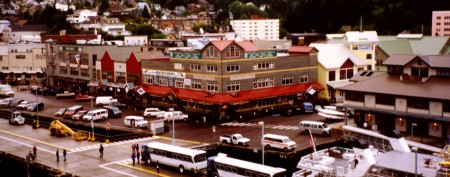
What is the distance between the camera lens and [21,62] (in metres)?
91.9

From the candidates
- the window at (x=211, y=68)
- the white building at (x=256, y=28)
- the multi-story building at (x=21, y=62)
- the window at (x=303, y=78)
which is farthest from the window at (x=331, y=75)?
the white building at (x=256, y=28)

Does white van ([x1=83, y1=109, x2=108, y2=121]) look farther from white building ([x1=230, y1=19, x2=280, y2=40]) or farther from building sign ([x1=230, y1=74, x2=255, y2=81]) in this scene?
white building ([x1=230, y1=19, x2=280, y2=40])

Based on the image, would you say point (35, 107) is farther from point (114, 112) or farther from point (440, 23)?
point (440, 23)

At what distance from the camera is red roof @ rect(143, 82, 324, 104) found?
53.9 metres

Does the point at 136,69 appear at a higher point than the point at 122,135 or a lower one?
higher

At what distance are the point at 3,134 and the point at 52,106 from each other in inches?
592

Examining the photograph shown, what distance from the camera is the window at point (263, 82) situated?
57125 millimetres

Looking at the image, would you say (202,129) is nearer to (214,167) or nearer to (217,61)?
(217,61)

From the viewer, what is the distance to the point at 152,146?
37938 mm

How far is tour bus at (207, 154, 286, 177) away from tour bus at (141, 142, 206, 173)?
0.75 m

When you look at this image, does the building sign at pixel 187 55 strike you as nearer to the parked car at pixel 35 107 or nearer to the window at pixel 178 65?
the window at pixel 178 65

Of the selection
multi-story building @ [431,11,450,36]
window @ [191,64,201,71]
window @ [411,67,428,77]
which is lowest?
window @ [411,67,428,77]

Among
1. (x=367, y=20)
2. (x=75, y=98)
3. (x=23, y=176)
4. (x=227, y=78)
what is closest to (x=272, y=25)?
(x=367, y=20)

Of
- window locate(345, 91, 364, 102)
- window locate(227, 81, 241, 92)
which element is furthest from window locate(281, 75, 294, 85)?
window locate(345, 91, 364, 102)
